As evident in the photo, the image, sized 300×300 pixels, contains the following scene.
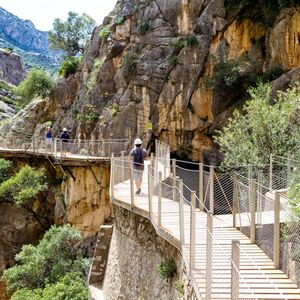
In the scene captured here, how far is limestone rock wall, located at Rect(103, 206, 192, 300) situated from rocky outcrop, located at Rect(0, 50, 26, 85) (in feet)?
283

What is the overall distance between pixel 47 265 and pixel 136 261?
29.5ft

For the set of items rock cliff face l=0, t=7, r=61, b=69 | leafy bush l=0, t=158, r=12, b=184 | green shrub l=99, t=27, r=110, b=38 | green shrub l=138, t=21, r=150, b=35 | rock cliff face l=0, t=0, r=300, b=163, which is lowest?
leafy bush l=0, t=158, r=12, b=184

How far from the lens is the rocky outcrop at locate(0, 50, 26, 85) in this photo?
93.8 meters

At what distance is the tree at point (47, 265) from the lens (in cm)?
1747

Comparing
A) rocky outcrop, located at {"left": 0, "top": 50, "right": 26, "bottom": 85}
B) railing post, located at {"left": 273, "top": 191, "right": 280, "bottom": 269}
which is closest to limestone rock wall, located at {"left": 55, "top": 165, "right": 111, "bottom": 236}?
railing post, located at {"left": 273, "top": 191, "right": 280, "bottom": 269}

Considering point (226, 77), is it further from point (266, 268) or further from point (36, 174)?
point (266, 268)

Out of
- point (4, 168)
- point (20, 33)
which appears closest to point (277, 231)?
point (4, 168)

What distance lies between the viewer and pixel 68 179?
24.6 m

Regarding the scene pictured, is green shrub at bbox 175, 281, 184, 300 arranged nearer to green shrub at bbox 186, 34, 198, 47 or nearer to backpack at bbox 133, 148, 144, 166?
backpack at bbox 133, 148, 144, 166

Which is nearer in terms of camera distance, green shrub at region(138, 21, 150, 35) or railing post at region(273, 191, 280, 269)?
railing post at region(273, 191, 280, 269)

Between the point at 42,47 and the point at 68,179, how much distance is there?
566ft

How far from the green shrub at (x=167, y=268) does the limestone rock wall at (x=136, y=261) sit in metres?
0.11

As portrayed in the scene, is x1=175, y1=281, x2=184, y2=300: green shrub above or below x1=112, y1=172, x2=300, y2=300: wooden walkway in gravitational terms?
below

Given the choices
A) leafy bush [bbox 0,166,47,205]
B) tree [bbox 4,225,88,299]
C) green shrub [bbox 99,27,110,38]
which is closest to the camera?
tree [bbox 4,225,88,299]
